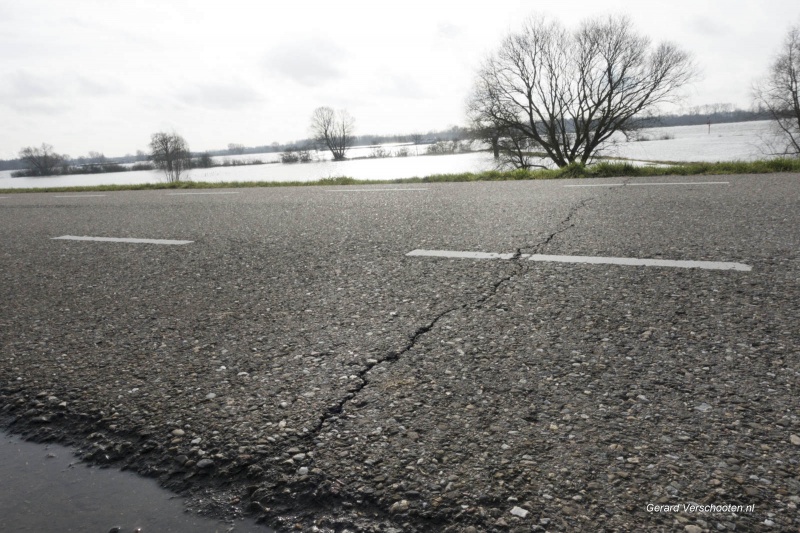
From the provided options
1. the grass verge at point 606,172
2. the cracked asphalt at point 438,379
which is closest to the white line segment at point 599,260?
the cracked asphalt at point 438,379

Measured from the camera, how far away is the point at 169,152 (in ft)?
173

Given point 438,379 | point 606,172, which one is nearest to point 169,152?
point 606,172

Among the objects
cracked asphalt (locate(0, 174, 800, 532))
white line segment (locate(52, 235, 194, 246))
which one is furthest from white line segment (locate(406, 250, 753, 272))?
white line segment (locate(52, 235, 194, 246))

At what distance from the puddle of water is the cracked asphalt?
6 cm

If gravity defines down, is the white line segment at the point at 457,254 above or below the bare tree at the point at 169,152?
below

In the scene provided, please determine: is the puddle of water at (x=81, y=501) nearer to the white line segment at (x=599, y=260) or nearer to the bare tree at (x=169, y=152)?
the white line segment at (x=599, y=260)

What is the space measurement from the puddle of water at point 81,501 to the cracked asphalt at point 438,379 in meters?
0.06

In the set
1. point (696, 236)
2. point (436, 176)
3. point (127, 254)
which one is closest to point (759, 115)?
point (436, 176)

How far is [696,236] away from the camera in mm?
4039

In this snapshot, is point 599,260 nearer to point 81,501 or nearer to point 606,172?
point 81,501

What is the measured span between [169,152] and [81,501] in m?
57.8

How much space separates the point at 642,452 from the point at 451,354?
0.89 m

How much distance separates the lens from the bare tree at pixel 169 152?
5181 cm

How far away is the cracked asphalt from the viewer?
4.56 feet
